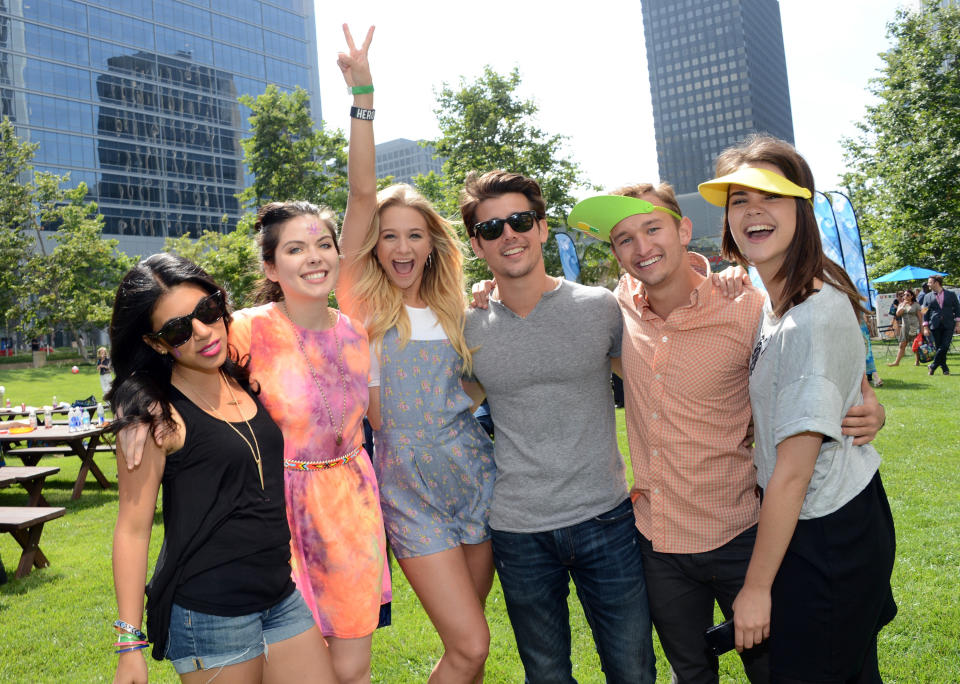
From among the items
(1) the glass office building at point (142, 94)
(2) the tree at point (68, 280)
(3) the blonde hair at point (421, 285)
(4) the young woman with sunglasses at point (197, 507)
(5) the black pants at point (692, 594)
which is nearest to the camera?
(4) the young woman with sunglasses at point (197, 507)

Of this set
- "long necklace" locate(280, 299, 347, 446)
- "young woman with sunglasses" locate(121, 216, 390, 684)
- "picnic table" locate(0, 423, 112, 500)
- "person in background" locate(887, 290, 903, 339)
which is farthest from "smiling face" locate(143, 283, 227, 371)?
"person in background" locate(887, 290, 903, 339)

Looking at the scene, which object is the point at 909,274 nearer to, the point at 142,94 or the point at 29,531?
the point at 29,531

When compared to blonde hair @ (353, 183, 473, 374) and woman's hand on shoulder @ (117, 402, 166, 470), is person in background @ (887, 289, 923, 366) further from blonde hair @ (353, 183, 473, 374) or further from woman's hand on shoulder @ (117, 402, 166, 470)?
woman's hand on shoulder @ (117, 402, 166, 470)

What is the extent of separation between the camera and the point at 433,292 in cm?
342

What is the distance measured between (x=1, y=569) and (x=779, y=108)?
186963 mm

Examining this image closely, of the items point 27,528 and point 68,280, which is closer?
point 27,528

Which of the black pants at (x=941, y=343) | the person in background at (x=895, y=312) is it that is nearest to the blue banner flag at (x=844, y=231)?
the black pants at (x=941, y=343)

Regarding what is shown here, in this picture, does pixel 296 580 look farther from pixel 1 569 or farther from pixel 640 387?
pixel 1 569

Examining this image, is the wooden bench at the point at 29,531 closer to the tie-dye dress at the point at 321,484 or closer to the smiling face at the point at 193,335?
the tie-dye dress at the point at 321,484

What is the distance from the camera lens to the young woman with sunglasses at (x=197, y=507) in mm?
2180

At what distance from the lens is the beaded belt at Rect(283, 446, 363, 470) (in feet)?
8.85

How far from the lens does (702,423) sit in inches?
106

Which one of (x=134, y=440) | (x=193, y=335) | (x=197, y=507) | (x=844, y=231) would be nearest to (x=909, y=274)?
(x=844, y=231)

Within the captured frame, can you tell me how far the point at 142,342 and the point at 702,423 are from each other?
2146mm
